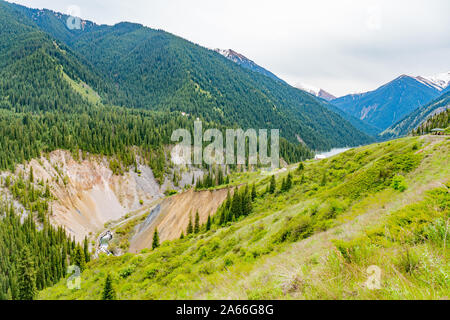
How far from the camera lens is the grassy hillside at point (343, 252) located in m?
8.34

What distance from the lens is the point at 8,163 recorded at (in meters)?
93.6

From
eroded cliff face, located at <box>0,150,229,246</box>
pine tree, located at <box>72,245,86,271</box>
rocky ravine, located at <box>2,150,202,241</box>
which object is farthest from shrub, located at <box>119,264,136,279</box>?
rocky ravine, located at <box>2,150,202,241</box>

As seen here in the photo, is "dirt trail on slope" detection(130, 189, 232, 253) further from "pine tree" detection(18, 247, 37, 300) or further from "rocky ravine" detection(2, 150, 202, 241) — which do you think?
"rocky ravine" detection(2, 150, 202, 241)

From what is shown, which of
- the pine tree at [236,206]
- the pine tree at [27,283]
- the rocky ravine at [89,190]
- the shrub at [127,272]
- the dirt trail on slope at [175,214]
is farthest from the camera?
the rocky ravine at [89,190]

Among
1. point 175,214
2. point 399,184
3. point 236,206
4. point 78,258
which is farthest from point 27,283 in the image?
point 399,184

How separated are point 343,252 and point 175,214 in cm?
6960

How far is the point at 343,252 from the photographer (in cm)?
1144

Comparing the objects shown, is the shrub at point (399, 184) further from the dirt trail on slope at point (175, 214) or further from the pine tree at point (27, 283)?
the pine tree at point (27, 283)

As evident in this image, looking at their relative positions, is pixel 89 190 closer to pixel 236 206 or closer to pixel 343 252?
pixel 236 206

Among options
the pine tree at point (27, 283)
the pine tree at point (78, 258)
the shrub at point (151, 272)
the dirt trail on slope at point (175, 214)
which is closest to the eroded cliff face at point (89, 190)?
the pine tree at point (78, 258)

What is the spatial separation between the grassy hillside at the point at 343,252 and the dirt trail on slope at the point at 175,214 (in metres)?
30.9

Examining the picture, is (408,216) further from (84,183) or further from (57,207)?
(84,183)
